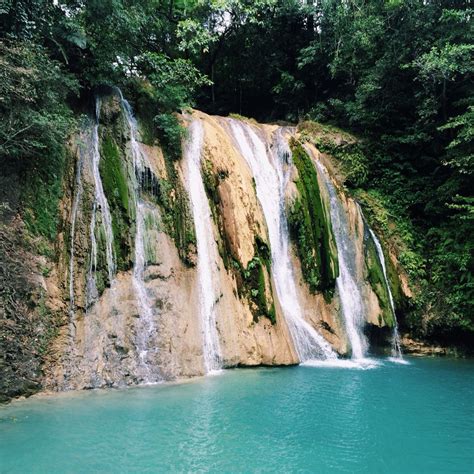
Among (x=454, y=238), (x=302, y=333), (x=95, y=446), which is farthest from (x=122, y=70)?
(x=454, y=238)

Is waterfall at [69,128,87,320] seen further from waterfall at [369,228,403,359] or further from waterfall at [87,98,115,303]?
waterfall at [369,228,403,359]

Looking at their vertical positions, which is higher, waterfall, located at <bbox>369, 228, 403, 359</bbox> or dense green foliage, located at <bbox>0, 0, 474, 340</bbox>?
dense green foliage, located at <bbox>0, 0, 474, 340</bbox>

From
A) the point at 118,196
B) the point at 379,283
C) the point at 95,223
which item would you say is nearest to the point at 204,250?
the point at 118,196

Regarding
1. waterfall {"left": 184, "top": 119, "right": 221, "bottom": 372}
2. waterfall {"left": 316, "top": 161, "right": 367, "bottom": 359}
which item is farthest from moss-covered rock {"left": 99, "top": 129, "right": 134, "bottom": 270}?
waterfall {"left": 316, "top": 161, "right": 367, "bottom": 359}

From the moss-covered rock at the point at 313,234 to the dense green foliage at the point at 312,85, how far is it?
2711mm

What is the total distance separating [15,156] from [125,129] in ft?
9.34

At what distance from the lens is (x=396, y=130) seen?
17156 millimetres

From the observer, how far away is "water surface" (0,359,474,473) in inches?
217

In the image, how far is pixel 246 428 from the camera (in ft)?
21.6

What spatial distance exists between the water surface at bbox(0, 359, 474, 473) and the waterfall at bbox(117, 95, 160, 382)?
86cm

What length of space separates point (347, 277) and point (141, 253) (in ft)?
20.7

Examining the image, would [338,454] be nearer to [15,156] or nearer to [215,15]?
[15,156]

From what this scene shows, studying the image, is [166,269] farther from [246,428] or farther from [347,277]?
[347,277]

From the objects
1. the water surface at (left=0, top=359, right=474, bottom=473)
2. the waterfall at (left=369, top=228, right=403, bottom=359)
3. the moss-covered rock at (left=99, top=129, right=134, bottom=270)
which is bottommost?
the water surface at (left=0, top=359, right=474, bottom=473)
